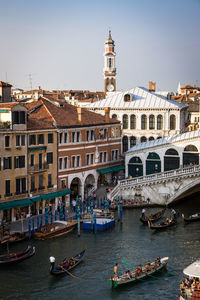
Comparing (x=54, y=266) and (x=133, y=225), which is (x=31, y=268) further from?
(x=133, y=225)

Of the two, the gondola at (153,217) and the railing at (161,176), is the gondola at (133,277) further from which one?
the railing at (161,176)

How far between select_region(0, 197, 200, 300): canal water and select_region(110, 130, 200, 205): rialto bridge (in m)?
6.31

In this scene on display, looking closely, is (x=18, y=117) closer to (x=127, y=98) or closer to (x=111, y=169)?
(x=111, y=169)

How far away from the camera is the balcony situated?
46081 mm

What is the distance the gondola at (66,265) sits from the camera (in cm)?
3381

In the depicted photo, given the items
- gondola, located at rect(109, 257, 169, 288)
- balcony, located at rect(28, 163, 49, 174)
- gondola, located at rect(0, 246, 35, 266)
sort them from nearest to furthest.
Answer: gondola, located at rect(109, 257, 169, 288) → gondola, located at rect(0, 246, 35, 266) → balcony, located at rect(28, 163, 49, 174)

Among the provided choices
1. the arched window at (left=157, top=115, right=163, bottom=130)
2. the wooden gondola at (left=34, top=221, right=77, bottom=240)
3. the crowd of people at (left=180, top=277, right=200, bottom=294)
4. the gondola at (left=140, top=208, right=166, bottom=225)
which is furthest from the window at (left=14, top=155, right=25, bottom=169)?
the arched window at (left=157, top=115, right=163, bottom=130)

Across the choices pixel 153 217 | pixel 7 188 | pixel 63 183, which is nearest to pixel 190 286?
pixel 153 217

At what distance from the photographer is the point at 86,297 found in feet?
102

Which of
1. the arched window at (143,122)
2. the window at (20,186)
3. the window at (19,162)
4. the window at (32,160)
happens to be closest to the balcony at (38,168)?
the window at (32,160)

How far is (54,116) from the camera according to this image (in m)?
50.9

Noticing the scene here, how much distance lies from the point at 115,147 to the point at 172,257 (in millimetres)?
23399

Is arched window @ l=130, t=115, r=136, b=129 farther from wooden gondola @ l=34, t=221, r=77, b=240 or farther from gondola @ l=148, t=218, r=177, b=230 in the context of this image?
wooden gondola @ l=34, t=221, r=77, b=240

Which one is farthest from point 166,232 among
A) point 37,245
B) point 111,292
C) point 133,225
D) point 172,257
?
point 111,292
